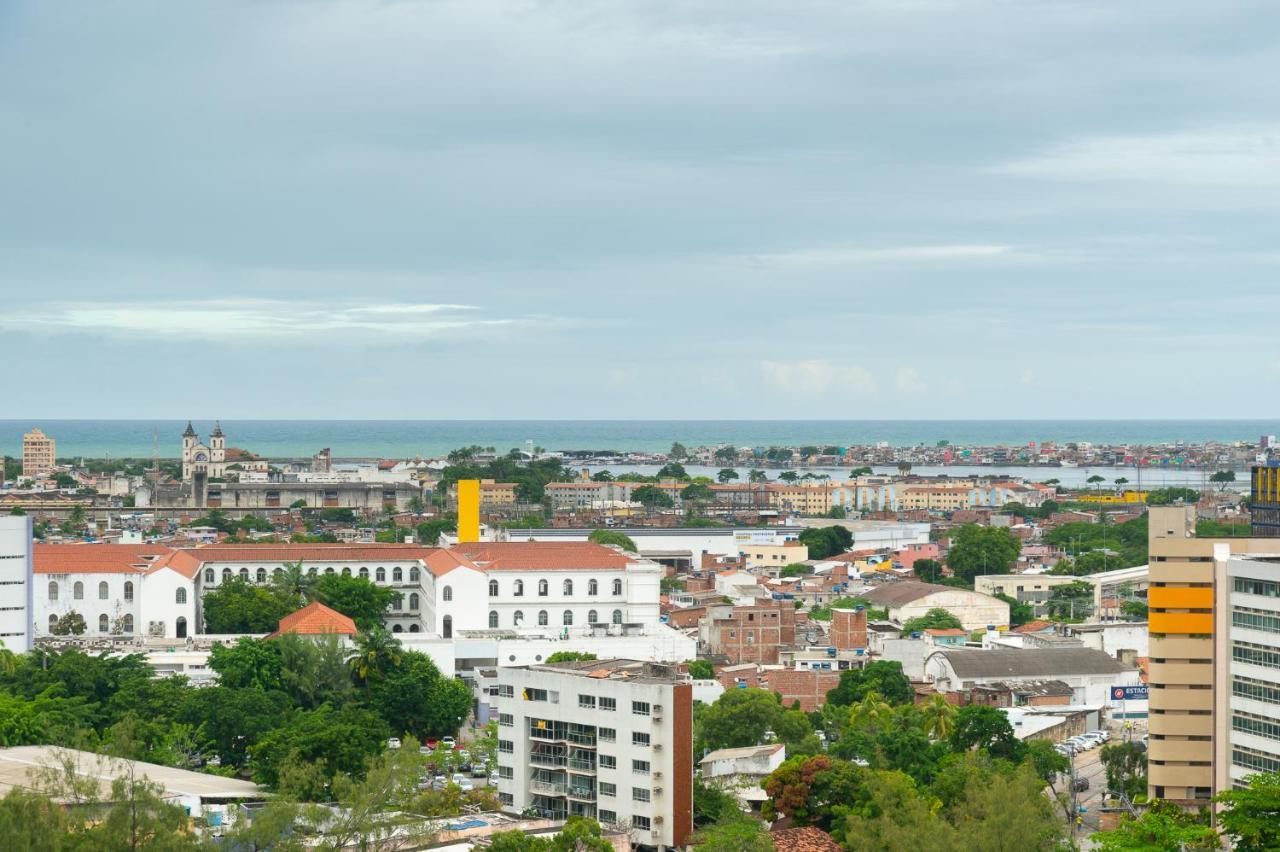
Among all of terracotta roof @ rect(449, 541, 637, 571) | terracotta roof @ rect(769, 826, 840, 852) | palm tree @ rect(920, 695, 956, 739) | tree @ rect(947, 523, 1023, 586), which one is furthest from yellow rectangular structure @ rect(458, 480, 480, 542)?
terracotta roof @ rect(769, 826, 840, 852)

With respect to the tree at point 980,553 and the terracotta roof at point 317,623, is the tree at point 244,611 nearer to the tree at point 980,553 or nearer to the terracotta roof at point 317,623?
the terracotta roof at point 317,623

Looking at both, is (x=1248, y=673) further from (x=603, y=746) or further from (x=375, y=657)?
(x=375, y=657)

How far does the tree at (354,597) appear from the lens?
56.9 m

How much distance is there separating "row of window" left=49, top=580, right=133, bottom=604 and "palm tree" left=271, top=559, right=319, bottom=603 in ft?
9.68

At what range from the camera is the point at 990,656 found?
51.5 metres

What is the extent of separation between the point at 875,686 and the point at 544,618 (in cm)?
1378

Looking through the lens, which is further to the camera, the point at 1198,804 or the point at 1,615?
the point at 1,615

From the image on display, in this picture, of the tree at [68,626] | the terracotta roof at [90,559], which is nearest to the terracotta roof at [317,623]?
the terracotta roof at [90,559]

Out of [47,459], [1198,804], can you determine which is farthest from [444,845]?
[47,459]

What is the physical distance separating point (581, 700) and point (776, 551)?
49519 mm

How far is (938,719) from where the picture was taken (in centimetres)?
4297

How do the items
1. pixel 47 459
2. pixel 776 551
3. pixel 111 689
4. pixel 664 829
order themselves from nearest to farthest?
pixel 664 829
pixel 111 689
pixel 776 551
pixel 47 459

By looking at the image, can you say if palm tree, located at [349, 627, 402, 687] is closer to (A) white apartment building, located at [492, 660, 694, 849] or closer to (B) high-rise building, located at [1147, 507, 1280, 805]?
(A) white apartment building, located at [492, 660, 694, 849]

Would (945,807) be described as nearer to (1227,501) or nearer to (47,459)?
(1227,501)
